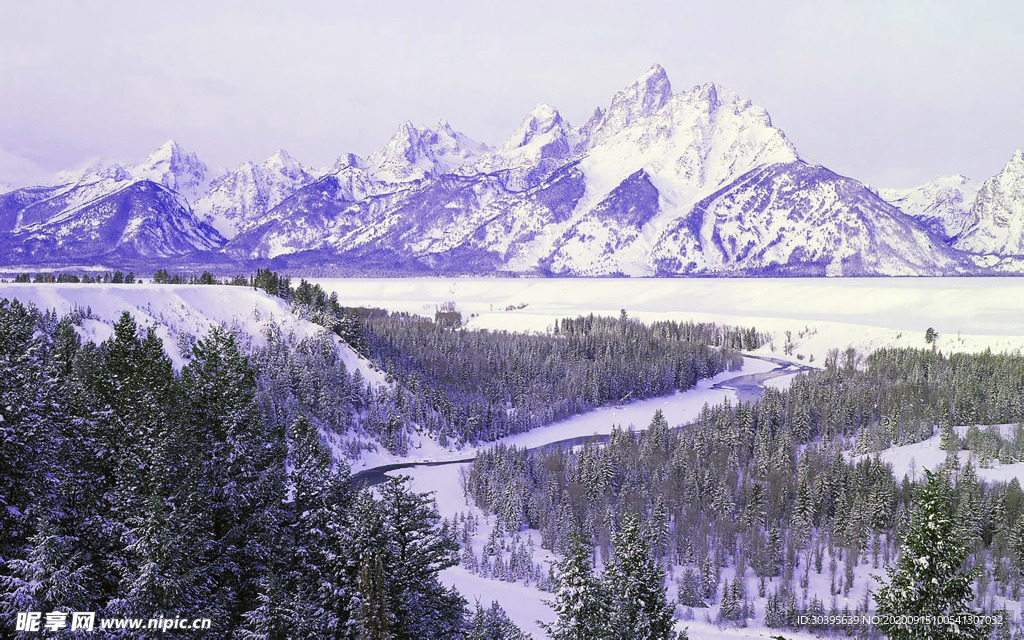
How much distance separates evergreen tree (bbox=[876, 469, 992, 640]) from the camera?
2056 cm

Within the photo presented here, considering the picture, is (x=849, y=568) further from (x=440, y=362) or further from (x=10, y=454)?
(x=440, y=362)

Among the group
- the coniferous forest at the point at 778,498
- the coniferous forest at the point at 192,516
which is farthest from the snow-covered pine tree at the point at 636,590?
the coniferous forest at the point at 778,498

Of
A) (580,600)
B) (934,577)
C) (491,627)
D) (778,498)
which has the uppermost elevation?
(934,577)

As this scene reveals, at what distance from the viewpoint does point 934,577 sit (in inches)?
818

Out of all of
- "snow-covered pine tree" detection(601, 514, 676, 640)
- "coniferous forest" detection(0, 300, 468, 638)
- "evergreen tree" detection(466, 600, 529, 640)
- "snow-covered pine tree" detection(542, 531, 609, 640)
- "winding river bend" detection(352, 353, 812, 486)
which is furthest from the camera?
"winding river bend" detection(352, 353, 812, 486)

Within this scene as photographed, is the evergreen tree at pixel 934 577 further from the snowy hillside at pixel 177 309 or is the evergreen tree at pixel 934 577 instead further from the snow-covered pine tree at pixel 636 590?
the snowy hillside at pixel 177 309

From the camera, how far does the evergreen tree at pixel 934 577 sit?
20562 mm

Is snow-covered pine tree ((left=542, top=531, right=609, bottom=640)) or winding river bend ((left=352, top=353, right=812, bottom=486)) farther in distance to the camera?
winding river bend ((left=352, top=353, right=812, bottom=486))

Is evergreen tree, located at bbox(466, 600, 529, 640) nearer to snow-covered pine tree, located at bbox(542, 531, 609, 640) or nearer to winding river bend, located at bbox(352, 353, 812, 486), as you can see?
snow-covered pine tree, located at bbox(542, 531, 609, 640)

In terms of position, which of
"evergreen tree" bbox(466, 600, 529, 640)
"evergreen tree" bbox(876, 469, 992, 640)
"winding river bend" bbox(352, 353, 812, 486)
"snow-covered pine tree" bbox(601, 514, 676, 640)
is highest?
"evergreen tree" bbox(876, 469, 992, 640)

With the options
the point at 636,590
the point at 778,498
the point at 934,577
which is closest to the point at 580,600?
the point at 636,590

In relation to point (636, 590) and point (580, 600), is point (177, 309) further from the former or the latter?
point (580, 600)

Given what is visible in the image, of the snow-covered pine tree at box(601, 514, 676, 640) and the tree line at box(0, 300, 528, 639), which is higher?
the tree line at box(0, 300, 528, 639)

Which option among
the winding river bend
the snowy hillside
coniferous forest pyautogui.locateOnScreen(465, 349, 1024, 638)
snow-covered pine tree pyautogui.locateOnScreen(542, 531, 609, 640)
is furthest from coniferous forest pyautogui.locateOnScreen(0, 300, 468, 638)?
the snowy hillside
